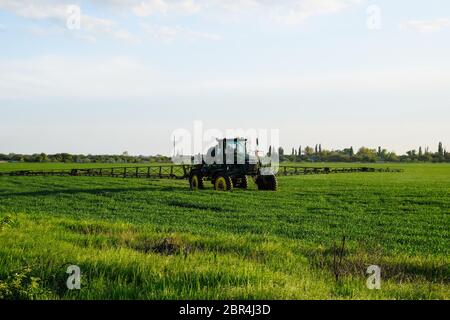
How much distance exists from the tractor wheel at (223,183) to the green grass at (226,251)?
19.8 ft

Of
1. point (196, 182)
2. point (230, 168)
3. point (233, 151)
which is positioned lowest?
point (196, 182)

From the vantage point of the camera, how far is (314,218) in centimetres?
1894

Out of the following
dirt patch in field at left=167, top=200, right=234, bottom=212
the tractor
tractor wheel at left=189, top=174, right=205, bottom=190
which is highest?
the tractor

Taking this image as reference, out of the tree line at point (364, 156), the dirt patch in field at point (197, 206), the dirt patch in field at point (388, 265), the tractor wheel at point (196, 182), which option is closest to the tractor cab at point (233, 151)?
the tractor wheel at point (196, 182)

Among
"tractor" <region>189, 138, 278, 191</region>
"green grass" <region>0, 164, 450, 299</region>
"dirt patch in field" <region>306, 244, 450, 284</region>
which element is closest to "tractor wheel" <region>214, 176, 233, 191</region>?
"tractor" <region>189, 138, 278, 191</region>

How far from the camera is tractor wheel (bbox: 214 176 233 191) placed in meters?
30.1

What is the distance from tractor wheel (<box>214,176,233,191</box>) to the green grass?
603cm

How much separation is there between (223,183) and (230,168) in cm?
103

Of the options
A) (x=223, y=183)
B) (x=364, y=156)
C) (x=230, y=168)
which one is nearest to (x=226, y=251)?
(x=230, y=168)

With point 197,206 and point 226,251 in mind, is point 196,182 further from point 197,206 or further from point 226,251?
point 226,251

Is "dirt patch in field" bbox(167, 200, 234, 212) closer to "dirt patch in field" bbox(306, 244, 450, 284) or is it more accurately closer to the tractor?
the tractor

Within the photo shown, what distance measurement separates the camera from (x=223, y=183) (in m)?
30.4
